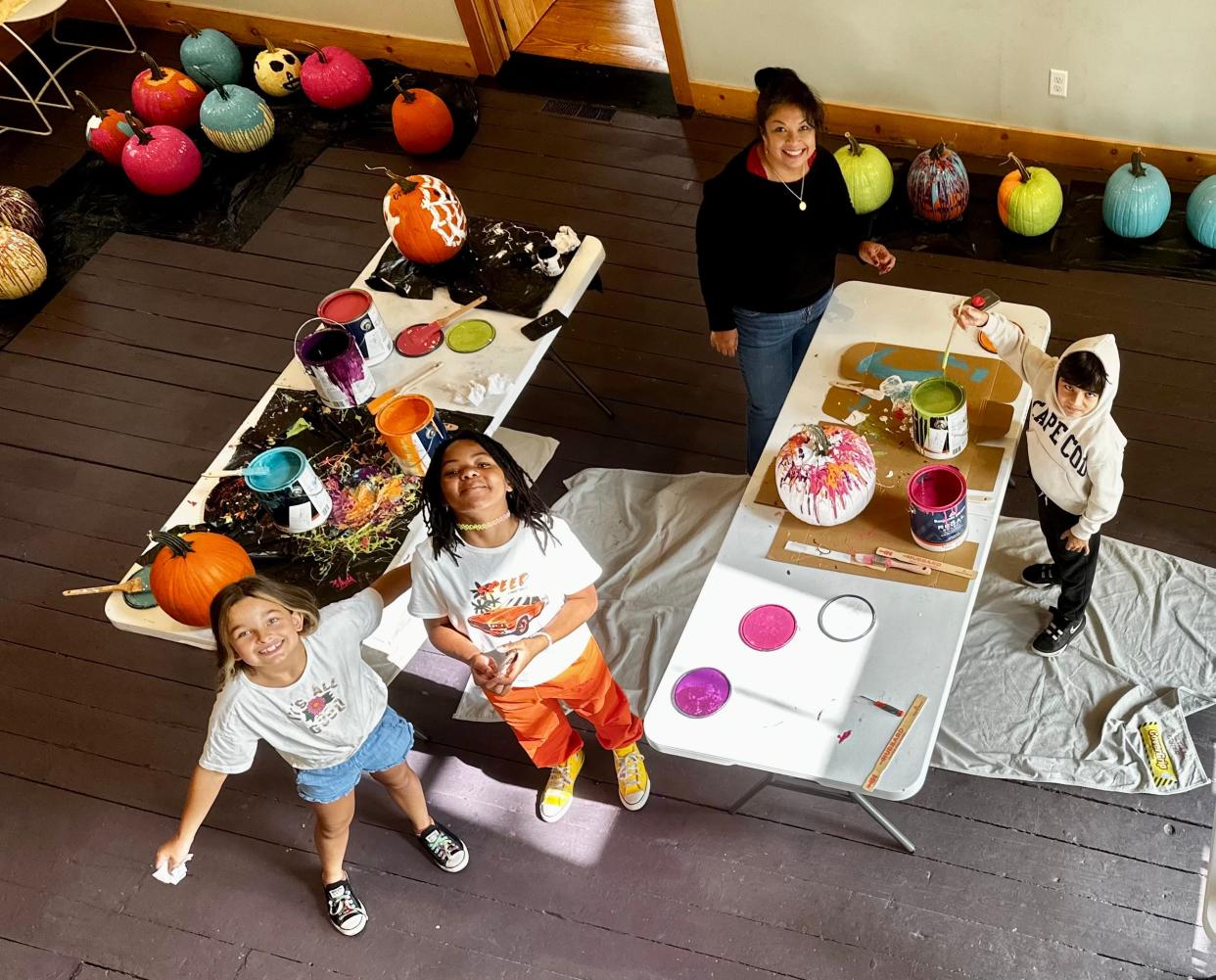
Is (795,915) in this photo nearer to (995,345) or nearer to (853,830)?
(853,830)

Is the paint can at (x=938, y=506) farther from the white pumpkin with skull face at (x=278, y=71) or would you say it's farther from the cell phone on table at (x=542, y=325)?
the white pumpkin with skull face at (x=278, y=71)

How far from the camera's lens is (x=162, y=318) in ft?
14.2

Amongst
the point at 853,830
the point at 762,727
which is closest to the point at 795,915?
the point at 853,830

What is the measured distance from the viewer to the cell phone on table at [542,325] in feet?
9.47

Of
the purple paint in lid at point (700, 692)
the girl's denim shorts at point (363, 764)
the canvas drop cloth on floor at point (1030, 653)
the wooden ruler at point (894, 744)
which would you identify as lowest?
the canvas drop cloth on floor at point (1030, 653)

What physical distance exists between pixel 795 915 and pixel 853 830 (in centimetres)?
24

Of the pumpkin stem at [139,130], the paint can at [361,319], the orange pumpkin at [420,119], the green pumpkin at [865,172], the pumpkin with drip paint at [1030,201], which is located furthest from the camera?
the orange pumpkin at [420,119]

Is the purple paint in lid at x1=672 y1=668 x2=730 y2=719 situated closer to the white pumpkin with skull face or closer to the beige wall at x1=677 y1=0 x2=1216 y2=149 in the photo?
the beige wall at x1=677 y1=0 x2=1216 y2=149

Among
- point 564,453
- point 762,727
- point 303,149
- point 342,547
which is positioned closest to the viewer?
point 762,727

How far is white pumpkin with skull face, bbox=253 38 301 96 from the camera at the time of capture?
16.4ft

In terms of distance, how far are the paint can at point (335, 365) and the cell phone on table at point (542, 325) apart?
16.4 inches

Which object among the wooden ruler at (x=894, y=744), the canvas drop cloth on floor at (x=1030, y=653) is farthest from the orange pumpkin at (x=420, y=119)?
the wooden ruler at (x=894, y=744)

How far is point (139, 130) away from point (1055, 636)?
145 inches

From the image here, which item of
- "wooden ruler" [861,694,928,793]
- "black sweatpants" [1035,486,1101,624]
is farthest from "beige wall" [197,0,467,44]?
"wooden ruler" [861,694,928,793]
